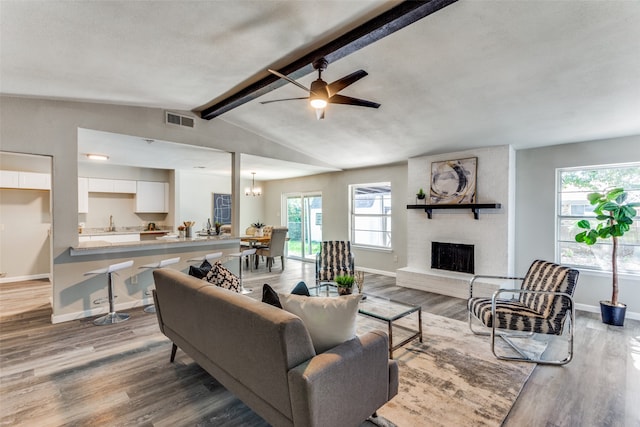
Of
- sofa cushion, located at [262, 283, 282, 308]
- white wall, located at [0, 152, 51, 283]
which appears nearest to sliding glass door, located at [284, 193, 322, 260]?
white wall, located at [0, 152, 51, 283]

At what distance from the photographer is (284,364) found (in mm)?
1485

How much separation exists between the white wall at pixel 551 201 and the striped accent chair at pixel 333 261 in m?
2.74

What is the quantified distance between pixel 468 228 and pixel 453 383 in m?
3.16

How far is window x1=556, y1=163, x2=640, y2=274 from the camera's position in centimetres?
400

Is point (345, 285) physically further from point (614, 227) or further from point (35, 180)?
point (35, 180)

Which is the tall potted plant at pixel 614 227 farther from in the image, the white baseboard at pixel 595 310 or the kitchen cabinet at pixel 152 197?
the kitchen cabinet at pixel 152 197

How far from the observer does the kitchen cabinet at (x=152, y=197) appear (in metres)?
7.21

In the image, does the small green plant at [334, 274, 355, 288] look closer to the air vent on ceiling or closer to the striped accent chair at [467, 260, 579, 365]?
the striped accent chair at [467, 260, 579, 365]

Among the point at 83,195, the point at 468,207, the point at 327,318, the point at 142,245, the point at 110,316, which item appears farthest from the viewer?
the point at 83,195

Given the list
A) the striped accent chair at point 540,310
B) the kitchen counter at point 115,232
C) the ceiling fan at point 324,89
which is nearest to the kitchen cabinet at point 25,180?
the kitchen counter at point 115,232

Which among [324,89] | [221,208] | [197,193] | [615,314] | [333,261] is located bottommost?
[615,314]

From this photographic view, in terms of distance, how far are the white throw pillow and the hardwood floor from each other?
82 centimetres

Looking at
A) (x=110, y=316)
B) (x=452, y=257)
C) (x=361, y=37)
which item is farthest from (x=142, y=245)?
(x=452, y=257)

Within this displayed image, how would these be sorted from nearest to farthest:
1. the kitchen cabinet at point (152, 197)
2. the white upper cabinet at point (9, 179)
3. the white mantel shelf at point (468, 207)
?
the white mantel shelf at point (468, 207)
the white upper cabinet at point (9, 179)
the kitchen cabinet at point (152, 197)
